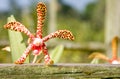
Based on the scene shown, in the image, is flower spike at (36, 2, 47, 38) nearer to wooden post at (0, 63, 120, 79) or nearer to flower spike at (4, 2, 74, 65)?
flower spike at (4, 2, 74, 65)

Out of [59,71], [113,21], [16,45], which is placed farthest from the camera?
[113,21]

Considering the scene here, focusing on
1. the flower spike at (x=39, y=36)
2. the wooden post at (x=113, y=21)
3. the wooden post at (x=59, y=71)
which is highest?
the wooden post at (x=113, y=21)

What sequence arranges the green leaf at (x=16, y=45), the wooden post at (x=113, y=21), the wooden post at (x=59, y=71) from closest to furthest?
the wooden post at (x=59, y=71), the green leaf at (x=16, y=45), the wooden post at (x=113, y=21)

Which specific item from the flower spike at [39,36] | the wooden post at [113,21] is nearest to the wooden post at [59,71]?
the flower spike at [39,36]

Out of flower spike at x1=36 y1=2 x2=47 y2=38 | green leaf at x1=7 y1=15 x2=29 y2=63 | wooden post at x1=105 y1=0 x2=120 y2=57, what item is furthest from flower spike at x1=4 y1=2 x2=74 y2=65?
wooden post at x1=105 y1=0 x2=120 y2=57

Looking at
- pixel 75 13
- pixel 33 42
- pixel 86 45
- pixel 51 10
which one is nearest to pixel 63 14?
pixel 75 13

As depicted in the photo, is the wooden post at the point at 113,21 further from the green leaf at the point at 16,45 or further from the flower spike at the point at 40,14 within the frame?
the flower spike at the point at 40,14

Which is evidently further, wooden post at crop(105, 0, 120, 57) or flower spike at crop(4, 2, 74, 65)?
wooden post at crop(105, 0, 120, 57)

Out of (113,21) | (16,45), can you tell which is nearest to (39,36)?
(16,45)

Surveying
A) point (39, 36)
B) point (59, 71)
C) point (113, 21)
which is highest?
point (113, 21)

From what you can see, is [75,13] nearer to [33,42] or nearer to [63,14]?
[63,14]

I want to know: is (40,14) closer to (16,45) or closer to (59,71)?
(59,71)
